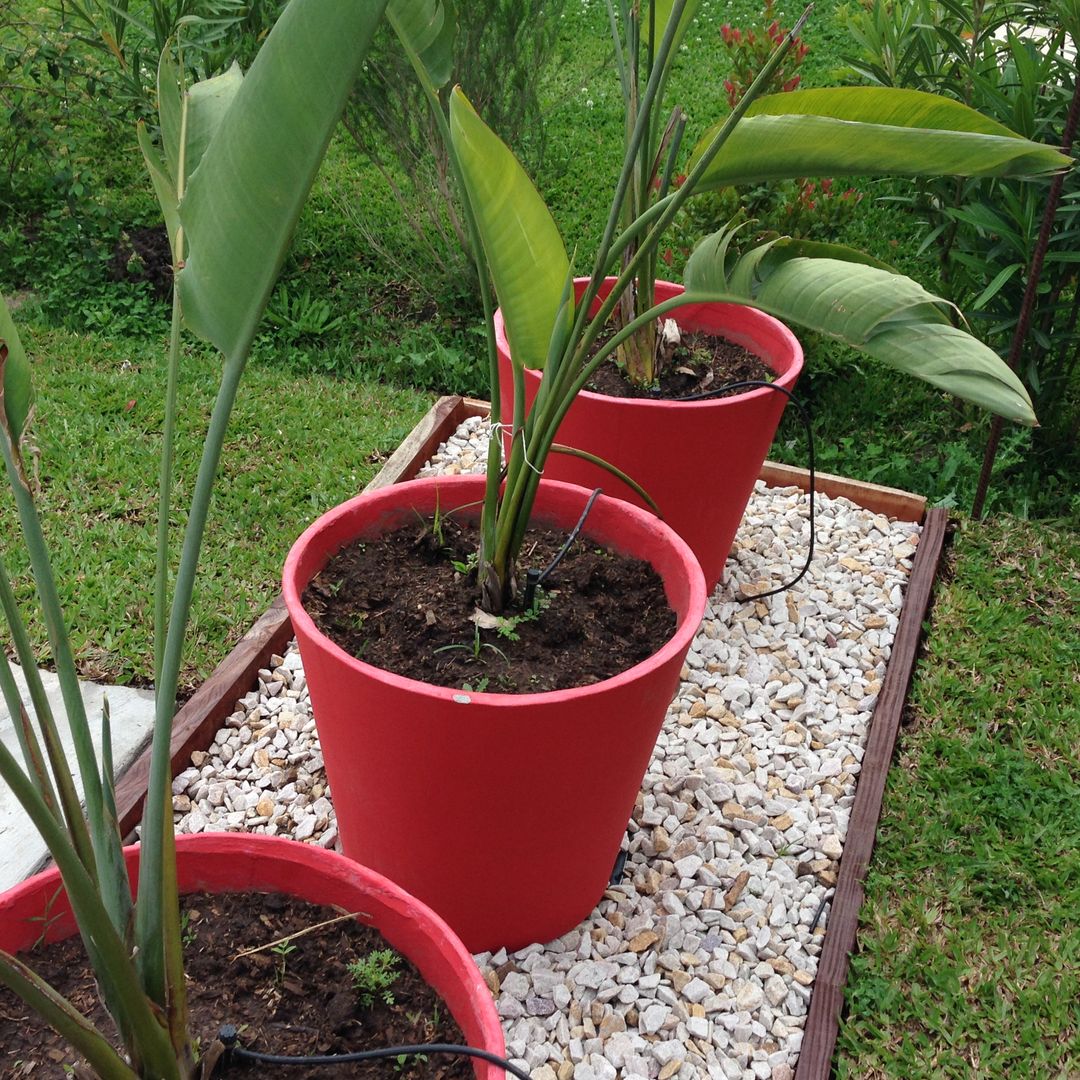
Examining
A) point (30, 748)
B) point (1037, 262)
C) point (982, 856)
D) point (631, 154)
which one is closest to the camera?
point (30, 748)

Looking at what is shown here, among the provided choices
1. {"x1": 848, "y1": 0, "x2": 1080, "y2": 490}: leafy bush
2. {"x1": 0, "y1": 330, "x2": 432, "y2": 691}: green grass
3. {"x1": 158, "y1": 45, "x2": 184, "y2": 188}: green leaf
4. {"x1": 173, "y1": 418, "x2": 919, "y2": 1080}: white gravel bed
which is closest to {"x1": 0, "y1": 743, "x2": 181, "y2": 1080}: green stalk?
{"x1": 158, "y1": 45, "x2": 184, "y2": 188}: green leaf

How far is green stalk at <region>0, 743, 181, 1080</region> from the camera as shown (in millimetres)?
835

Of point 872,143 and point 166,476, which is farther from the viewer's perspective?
point 872,143

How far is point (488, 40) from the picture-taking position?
12.7ft

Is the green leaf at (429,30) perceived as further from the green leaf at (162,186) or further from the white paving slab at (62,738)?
the white paving slab at (62,738)

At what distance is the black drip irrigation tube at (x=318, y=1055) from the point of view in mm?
1104

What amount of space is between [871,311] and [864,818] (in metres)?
1.21

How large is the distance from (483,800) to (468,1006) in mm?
439

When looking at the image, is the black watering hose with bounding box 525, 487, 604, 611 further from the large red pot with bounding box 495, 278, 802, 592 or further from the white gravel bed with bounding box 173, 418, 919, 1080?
the white gravel bed with bounding box 173, 418, 919, 1080

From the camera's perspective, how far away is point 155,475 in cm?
295

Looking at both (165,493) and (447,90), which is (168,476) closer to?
(165,493)

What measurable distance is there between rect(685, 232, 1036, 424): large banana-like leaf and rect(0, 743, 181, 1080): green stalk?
0.94m

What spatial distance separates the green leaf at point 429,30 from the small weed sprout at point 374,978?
1166 millimetres

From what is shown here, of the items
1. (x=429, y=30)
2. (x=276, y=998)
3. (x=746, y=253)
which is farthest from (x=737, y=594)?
(x=276, y=998)
